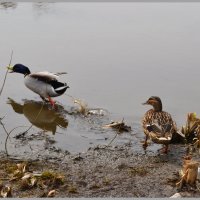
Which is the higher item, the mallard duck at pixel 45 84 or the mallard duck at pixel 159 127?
the mallard duck at pixel 45 84

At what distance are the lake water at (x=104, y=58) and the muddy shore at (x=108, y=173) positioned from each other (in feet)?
1.74

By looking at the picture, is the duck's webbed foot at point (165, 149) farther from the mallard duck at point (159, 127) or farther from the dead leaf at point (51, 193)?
the dead leaf at point (51, 193)

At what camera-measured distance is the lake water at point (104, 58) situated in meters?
7.97

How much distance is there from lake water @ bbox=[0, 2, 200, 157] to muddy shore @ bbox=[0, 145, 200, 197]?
530mm

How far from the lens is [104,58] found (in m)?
10.5

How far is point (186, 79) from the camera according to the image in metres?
9.49

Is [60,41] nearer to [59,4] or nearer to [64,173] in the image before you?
[59,4]

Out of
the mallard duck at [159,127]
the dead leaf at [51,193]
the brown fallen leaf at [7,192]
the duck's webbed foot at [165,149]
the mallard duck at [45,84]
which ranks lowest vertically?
the brown fallen leaf at [7,192]

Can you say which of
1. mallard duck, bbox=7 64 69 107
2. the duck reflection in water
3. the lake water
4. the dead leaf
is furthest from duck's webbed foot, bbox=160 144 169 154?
mallard duck, bbox=7 64 69 107

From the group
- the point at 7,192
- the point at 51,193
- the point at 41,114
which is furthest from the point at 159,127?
the point at 41,114

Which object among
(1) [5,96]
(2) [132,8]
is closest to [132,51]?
(1) [5,96]

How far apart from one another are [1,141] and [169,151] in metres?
2.31

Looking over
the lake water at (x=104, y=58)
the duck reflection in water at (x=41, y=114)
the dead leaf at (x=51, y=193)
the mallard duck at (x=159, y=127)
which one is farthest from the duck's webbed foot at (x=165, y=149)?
the dead leaf at (x=51, y=193)

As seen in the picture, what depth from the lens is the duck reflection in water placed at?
307 inches
